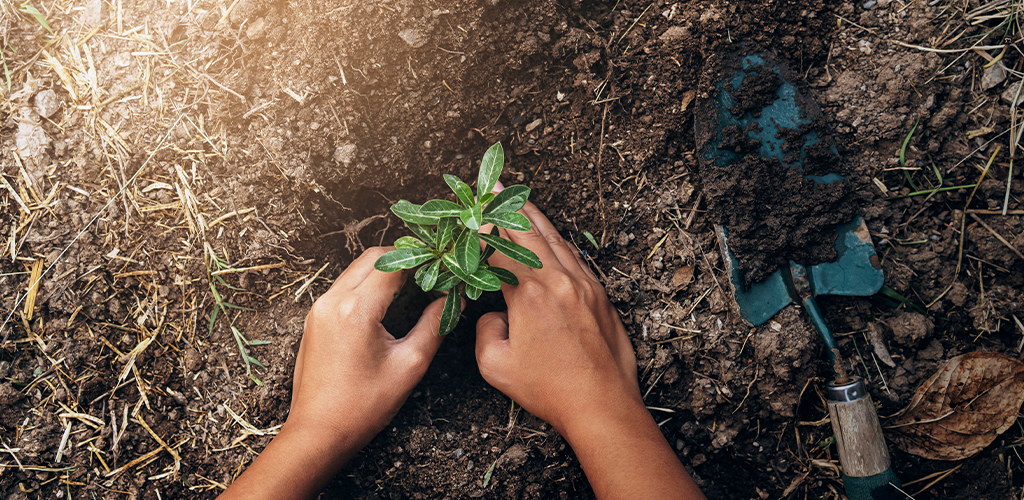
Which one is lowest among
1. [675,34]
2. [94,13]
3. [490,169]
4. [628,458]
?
[628,458]

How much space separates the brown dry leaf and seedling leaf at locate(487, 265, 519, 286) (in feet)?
6.03

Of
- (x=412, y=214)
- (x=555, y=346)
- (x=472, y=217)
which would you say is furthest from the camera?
(x=555, y=346)

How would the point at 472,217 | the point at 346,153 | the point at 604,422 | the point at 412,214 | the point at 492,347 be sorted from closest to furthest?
the point at 472,217 → the point at 412,214 → the point at 604,422 → the point at 492,347 → the point at 346,153

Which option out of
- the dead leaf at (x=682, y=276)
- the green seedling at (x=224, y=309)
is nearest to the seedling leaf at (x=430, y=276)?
the green seedling at (x=224, y=309)

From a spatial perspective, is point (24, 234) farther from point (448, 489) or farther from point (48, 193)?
point (448, 489)

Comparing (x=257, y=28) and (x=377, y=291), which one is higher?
(x=257, y=28)

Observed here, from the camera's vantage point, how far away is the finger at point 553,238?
2309 mm

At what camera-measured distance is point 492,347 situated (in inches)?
86.2

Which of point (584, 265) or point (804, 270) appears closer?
point (804, 270)

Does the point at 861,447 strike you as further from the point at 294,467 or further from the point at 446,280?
the point at 294,467

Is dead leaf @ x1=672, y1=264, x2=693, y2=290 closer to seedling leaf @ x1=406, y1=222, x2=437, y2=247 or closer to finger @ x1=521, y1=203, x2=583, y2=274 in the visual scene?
finger @ x1=521, y1=203, x2=583, y2=274

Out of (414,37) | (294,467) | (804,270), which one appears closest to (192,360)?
(294,467)

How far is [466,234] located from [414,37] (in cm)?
103

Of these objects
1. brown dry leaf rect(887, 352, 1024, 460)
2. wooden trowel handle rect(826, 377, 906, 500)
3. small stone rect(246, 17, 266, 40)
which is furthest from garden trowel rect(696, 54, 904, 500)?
small stone rect(246, 17, 266, 40)
